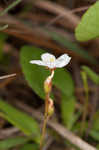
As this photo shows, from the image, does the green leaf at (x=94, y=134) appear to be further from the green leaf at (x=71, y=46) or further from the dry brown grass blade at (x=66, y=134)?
the green leaf at (x=71, y=46)

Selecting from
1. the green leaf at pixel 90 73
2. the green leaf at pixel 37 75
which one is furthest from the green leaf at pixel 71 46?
the green leaf at pixel 90 73

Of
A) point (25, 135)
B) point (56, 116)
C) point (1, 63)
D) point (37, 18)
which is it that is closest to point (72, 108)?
point (56, 116)

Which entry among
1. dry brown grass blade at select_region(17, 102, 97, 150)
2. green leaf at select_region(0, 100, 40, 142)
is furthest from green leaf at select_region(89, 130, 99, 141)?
green leaf at select_region(0, 100, 40, 142)

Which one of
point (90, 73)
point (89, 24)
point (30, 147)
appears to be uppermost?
point (89, 24)

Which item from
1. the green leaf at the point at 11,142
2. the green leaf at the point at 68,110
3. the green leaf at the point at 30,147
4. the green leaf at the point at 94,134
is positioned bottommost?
the green leaf at the point at 30,147

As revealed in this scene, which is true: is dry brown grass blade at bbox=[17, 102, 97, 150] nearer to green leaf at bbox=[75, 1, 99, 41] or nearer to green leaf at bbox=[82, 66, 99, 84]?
green leaf at bbox=[82, 66, 99, 84]

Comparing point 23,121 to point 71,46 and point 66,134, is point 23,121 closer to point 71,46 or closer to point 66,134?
point 66,134

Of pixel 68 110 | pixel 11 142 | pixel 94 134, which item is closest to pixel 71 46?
pixel 68 110
